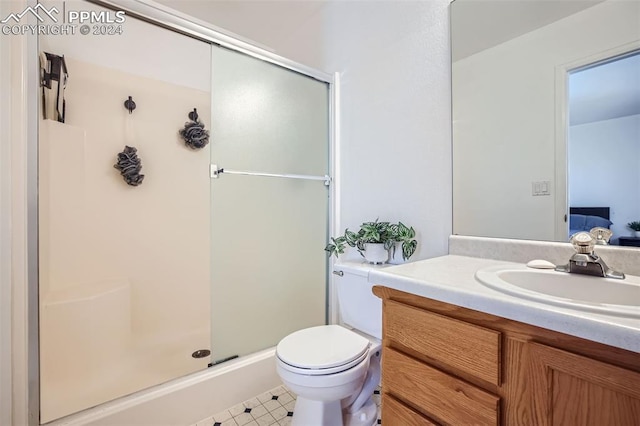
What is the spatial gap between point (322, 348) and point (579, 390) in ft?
2.78

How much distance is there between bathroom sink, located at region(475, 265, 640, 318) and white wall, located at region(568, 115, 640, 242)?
0.78ft

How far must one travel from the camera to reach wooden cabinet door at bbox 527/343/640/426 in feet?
1.65

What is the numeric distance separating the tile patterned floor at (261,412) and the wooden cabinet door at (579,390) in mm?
1050

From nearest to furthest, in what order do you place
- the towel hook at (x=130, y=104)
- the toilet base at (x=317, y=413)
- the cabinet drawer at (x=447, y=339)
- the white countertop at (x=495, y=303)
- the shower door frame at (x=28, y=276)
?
the white countertop at (x=495, y=303)
the cabinet drawer at (x=447, y=339)
the shower door frame at (x=28, y=276)
the toilet base at (x=317, y=413)
the towel hook at (x=130, y=104)

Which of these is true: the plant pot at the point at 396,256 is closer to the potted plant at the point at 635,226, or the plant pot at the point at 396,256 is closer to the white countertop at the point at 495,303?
the white countertop at the point at 495,303

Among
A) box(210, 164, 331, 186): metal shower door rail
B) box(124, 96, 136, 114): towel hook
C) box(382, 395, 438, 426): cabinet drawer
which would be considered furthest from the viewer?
box(124, 96, 136, 114): towel hook

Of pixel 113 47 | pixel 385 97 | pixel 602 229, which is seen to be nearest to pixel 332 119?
pixel 385 97

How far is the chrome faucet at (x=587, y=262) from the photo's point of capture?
81cm

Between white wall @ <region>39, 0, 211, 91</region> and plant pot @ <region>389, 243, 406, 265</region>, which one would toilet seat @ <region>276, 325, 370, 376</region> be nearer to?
plant pot @ <region>389, 243, 406, 265</region>

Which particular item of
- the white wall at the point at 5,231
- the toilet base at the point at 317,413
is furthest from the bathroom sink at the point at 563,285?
the white wall at the point at 5,231

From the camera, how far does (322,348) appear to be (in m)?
1.21

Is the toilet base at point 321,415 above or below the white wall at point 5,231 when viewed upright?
below

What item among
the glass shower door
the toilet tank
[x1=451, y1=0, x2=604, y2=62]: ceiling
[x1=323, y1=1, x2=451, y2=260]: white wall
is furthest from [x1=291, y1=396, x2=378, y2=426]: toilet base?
[x1=451, y1=0, x2=604, y2=62]: ceiling

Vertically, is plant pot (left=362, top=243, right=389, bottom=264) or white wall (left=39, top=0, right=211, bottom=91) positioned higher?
white wall (left=39, top=0, right=211, bottom=91)
